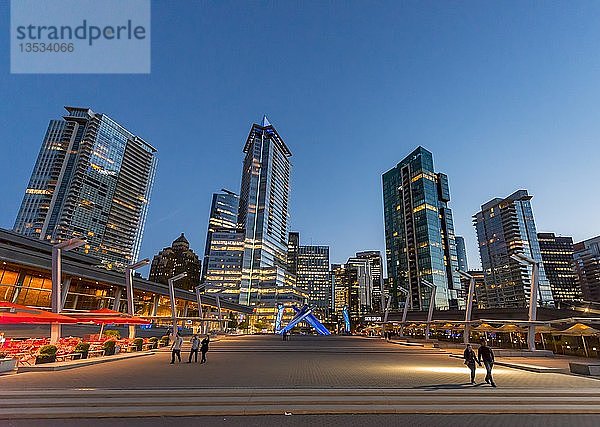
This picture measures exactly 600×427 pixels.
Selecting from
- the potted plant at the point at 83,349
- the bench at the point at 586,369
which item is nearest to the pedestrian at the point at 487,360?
the bench at the point at 586,369

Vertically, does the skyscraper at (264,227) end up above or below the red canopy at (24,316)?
above

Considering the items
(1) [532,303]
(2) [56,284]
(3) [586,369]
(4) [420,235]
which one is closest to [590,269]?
(4) [420,235]

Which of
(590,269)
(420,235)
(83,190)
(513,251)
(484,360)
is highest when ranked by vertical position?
(83,190)

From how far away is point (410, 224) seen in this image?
139 meters

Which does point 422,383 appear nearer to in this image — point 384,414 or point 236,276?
point 384,414

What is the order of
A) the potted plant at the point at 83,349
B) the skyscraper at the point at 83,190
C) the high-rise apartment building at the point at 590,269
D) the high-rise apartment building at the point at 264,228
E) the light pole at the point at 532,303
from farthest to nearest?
1. the high-rise apartment building at the point at 590,269
2. the high-rise apartment building at the point at 264,228
3. the skyscraper at the point at 83,190
4. the light pole at the point at 532,303
5. the potted plant at the point at 83,349

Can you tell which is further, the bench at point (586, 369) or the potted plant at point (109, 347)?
the potted plant at point (109, 347)

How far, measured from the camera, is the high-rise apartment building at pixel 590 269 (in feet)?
566

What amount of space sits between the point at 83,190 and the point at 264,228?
86165 millimetres

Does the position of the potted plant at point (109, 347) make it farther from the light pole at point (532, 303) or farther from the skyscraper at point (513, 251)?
the skyscraper at point (513, 251)

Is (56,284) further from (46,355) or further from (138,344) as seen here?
(138,344)

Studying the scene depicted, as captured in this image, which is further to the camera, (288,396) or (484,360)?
(484,360)

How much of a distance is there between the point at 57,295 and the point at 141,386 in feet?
48.8

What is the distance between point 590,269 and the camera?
178125 mm
